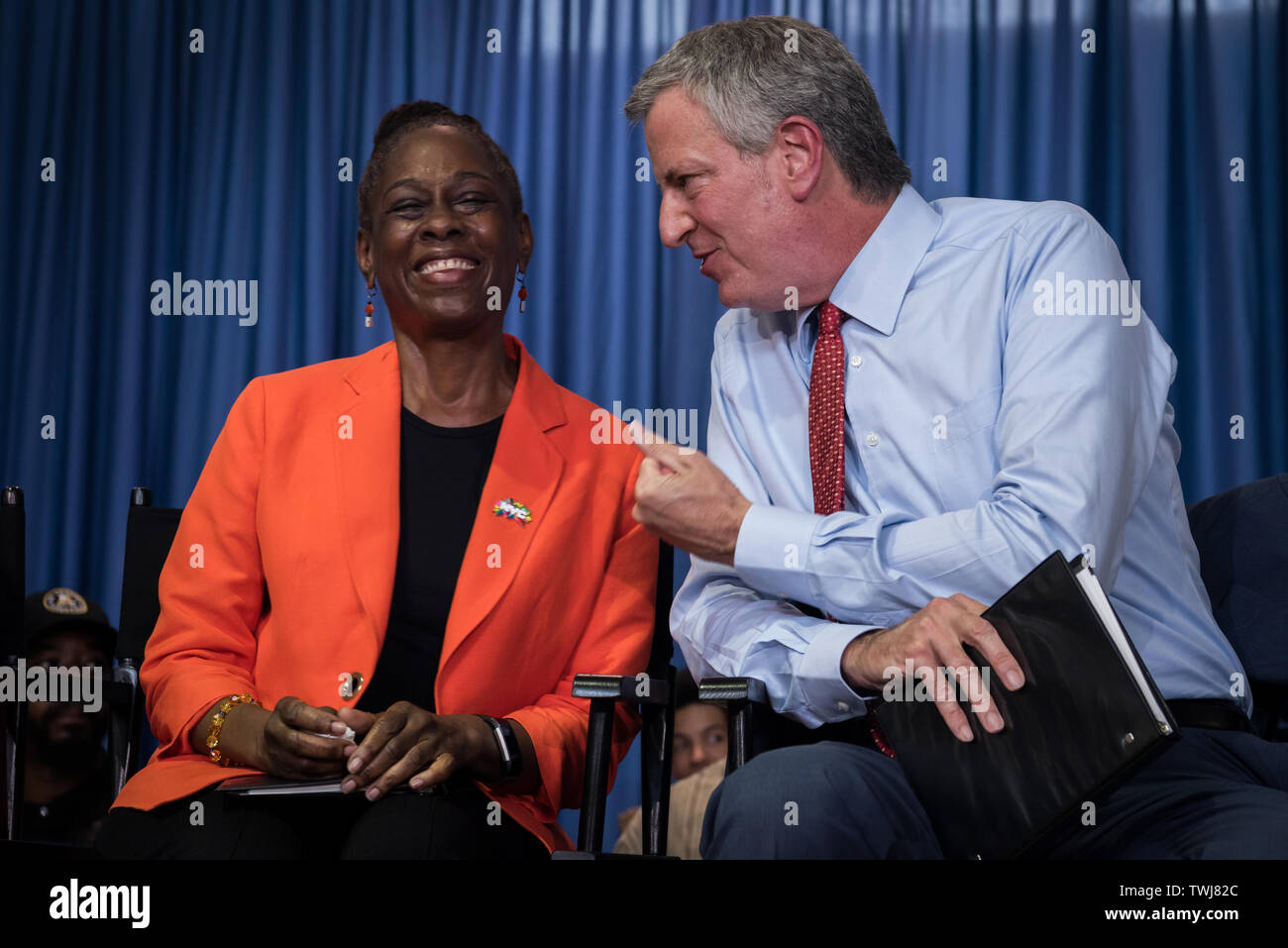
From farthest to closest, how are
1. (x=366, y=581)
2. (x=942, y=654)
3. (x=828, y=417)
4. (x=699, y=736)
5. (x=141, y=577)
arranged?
(x=699, y=736) < (x=141, y=577) < (x=366, y=581) < (x=828, y=417) < (x=942, y=654)

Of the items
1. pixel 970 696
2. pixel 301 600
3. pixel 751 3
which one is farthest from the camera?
pixel 751 3

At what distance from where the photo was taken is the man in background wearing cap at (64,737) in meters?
2.77

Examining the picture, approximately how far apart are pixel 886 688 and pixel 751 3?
2.57 metres

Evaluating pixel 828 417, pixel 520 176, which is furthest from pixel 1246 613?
pixel 520 176

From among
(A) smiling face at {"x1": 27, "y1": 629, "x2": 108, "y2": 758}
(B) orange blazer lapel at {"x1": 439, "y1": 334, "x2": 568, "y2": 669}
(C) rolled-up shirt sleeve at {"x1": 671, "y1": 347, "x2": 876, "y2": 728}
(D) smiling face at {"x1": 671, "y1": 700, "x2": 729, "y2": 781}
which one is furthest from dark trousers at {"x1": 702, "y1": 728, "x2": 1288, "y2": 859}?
(A) smiling face at {"x1": 27, "y1": 629, "x2": 108, "y2": 758}

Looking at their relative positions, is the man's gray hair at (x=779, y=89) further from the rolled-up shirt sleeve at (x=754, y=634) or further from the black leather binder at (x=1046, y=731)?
the black leather binder at (x=1046, y=731)

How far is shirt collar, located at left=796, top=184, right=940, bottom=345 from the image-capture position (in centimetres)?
166

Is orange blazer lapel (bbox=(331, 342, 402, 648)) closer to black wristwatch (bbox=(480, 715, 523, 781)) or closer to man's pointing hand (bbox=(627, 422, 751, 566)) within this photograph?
black wristwatch (bbox=(480, 715, 523, 781))

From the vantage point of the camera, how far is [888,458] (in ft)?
5.29

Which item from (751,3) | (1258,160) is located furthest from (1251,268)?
(751,3)

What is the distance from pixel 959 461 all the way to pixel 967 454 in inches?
0.5

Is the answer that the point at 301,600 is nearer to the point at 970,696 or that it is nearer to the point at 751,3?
the point at 970,696

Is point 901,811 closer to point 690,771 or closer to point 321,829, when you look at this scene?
point 321,829
